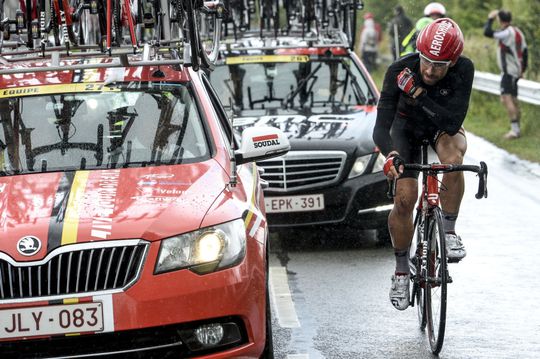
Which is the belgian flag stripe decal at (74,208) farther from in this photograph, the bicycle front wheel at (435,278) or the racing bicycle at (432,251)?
the bicycle front wheel at (435,278)

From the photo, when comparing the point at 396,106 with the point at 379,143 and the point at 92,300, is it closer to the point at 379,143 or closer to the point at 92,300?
the point at 379,143

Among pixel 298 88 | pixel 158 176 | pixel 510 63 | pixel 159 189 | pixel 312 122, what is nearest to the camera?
pixel 159 189

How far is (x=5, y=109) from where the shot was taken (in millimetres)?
7809

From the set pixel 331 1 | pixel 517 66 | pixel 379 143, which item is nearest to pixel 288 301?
pixel 379 143

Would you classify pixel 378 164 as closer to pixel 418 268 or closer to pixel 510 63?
pixel 418 268

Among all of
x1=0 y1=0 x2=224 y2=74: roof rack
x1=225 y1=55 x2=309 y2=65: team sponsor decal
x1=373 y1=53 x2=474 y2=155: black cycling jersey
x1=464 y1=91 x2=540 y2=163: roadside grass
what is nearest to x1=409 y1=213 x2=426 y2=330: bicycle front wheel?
x1=373 y1=53 x2=474 y2=155: black cycling jersey

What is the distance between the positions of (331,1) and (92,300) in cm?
1062

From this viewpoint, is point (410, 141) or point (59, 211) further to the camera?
point (410, 141)

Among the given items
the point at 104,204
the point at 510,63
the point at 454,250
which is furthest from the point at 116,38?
the point at 510,63

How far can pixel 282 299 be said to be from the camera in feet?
31.1

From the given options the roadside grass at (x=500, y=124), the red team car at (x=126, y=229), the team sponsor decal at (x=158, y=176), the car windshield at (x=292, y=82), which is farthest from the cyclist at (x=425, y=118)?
the roadside grass at (x=500, y=124)

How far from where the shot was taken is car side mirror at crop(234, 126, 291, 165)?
297 inches

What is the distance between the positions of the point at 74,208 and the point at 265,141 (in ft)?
4.60

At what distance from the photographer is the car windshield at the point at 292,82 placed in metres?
13.1
